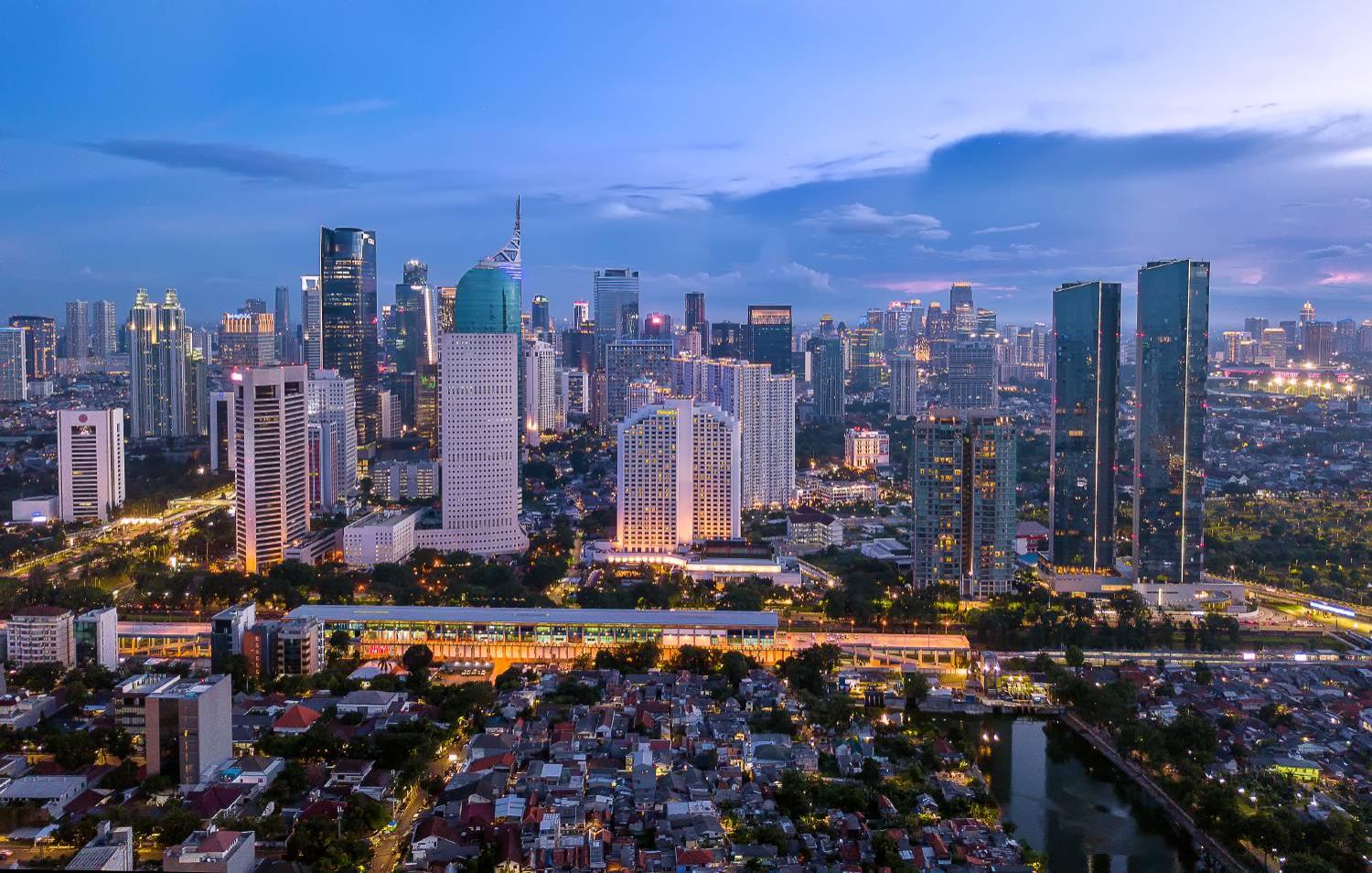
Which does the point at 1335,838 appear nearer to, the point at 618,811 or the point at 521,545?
the point at 618,811

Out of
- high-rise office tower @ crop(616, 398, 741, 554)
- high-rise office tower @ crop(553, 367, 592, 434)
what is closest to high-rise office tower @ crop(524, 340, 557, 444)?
high-rise office tower @ crop(553, 367, 592, 434)

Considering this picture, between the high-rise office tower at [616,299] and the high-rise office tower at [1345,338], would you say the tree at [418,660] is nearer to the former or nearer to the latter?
the high-rise office tower at [1345,338]

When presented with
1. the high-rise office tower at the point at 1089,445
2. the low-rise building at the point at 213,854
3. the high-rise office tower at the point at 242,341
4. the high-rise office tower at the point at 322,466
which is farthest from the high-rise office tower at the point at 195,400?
the low-rise building at the point at 213,854

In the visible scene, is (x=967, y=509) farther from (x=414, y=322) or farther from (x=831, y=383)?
(x=414, y=322)

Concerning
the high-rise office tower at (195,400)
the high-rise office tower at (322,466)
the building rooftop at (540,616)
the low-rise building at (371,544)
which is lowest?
the building rooftop at (540,616)

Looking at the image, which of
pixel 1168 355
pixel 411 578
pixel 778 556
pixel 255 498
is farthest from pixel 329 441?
pixel 1168 355

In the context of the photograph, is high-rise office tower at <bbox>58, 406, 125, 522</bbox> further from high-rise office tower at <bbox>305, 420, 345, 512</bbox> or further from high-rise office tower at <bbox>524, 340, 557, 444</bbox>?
high-rise office tower at <bbox>524, 340, 557, 444</bbox>

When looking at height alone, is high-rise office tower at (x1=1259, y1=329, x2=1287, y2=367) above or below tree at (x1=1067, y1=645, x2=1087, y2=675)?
above
